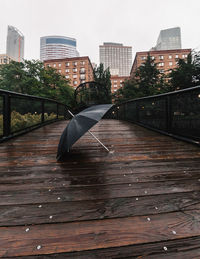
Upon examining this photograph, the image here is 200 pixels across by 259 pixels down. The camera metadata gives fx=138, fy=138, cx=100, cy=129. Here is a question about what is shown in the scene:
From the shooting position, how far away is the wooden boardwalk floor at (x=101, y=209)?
27.5 inches

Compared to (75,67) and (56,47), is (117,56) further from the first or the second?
(75,67)

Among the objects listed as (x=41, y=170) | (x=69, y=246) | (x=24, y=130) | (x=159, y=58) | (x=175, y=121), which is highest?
(x=159, y=58)

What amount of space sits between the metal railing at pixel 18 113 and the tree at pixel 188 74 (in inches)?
556

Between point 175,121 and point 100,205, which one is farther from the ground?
point 175,121

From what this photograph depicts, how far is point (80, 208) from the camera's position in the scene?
0.97m

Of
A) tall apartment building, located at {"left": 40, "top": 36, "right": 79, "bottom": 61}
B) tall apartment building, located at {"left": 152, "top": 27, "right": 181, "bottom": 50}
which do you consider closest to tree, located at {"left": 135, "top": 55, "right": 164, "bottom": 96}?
tall apartment building, located at {"left": 40, "top": 36, "right": 79, "bottom": 61}

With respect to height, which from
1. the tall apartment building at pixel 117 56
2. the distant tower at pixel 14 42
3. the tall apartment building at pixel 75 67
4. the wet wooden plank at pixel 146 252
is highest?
the distant tower at pixel 14 42

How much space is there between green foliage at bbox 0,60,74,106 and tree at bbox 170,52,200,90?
11960mm

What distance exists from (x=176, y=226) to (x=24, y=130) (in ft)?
12.7

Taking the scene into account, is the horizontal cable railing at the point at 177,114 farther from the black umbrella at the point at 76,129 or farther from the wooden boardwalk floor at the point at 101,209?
the black umbrella at the point at 76,129

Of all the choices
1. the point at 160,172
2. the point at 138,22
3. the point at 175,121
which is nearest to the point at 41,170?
the point at 160,172

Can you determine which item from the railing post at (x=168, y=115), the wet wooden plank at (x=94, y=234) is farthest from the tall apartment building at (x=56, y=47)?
the wet wooden plank at (x=94, y=234)

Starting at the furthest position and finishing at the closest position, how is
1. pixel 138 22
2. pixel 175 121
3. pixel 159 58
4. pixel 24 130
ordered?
pixel 138 22 → pixel 159 58 → pixel 24 130 → pixel 175 121

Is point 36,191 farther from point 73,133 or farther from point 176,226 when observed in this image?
point 176,226
